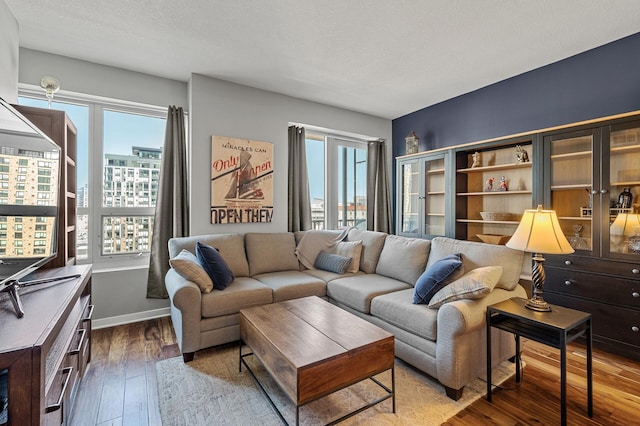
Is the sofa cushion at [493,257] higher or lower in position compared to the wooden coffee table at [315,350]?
higher

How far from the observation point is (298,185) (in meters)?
3.99

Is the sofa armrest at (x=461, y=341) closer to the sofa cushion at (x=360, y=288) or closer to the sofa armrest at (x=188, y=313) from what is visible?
the sofa cushion at (x=360, y=288)

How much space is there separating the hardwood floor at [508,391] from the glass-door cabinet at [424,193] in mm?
1738

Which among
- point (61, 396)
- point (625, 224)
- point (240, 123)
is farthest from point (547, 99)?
point (61, 396)

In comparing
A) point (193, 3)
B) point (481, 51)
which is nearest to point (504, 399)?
point (481, 51)

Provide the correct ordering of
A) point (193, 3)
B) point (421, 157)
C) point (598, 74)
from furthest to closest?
point (421, 157) → point (598, 74) → point (193, 3)

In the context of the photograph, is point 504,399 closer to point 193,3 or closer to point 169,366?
point 169,366

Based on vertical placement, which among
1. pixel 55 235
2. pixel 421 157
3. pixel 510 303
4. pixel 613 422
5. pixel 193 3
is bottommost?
pixel 613 422

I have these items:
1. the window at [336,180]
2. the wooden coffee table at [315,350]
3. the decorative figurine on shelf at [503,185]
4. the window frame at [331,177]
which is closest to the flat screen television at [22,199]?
the wooden coffee table at [315,350]

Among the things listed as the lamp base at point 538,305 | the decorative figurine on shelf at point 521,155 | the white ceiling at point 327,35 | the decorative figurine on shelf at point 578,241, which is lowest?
the lamp base at point 538,305

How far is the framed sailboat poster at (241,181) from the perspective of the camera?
11.0 feet

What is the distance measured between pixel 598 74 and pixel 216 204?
12.9 feet

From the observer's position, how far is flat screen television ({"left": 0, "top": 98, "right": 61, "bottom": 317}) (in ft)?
4.25

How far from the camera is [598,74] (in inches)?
106
